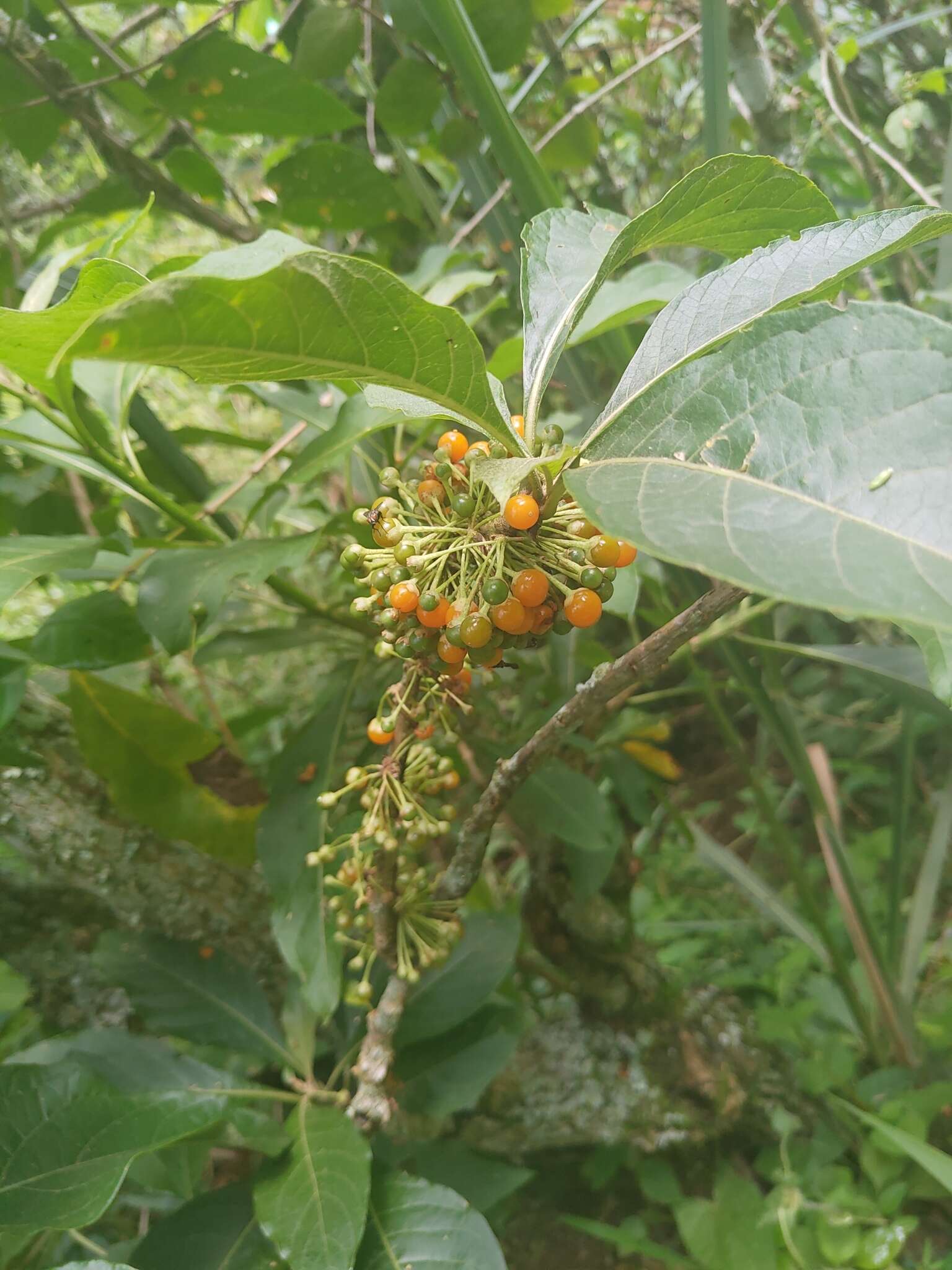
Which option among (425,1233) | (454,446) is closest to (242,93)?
(454,446)

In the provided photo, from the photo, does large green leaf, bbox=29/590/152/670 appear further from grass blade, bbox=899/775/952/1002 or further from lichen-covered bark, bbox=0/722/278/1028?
grass blade, bbox=899/775/952/1002

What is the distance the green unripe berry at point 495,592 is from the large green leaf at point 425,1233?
51 centimetres

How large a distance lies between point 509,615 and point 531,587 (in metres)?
0.02

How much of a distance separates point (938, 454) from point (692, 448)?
9cm

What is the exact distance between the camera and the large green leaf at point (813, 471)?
231 mm

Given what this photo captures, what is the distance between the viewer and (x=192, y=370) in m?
0.30

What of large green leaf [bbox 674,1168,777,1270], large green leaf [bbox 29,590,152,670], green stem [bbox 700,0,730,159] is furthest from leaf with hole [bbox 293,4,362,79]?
large green leaf [bbox 674,1168,777,1270]

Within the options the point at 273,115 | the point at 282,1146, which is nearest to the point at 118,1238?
the point at 282,1146

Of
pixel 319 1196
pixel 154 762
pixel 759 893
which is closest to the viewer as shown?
pixel 319 1196

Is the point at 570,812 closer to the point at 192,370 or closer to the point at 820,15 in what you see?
the point at 192,370

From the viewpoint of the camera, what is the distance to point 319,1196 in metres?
0.56

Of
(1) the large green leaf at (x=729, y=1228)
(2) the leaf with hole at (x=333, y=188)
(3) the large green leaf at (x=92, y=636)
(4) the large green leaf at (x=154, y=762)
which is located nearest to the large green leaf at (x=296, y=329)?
(3) the large green leaf at (x=92, y=636)

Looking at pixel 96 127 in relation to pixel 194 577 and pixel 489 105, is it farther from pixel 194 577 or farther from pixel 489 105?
pixel 194 577

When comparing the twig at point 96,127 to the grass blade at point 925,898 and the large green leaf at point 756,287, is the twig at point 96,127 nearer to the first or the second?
the large green leaf at point 756,287
